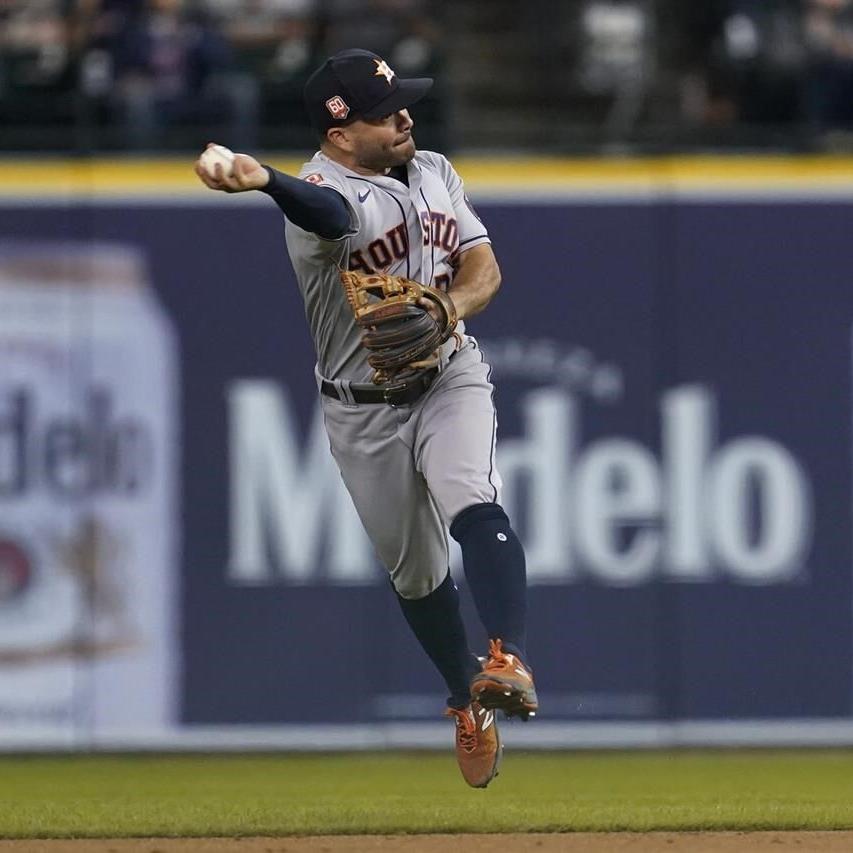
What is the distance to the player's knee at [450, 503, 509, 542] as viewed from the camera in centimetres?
476

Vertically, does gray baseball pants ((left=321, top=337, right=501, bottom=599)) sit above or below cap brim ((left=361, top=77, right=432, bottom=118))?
below

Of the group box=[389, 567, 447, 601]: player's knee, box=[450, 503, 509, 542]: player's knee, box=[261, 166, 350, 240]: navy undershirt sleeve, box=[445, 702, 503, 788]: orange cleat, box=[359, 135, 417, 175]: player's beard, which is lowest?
box=[445, 702, 503, 788]: orange cleat

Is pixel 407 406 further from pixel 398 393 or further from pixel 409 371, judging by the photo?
pixel 409 371

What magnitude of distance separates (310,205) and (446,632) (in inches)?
54.4

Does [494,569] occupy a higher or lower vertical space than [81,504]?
higher

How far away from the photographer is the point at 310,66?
322 inches

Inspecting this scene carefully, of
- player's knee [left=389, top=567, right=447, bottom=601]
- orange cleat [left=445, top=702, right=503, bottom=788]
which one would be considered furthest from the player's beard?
orange cleat [left=445, top=702, right=503, bottom=788]

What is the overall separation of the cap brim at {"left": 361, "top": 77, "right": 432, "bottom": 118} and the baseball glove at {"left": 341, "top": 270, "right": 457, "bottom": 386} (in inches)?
16.2

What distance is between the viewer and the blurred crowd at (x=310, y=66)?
8086 millimetres

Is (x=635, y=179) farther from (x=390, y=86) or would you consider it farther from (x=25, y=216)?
(x=390, y=86)

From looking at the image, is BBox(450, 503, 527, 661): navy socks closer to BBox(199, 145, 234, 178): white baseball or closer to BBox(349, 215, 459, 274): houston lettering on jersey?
BBox(349, 215, 459, 274): houston lettering on jersey

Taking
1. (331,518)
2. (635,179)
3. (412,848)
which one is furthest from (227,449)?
(412,848)

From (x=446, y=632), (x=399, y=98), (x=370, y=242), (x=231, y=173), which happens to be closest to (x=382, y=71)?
(x=399, y=98)

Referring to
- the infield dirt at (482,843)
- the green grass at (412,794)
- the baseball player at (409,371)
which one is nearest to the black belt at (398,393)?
the baseball player at (409,371)
